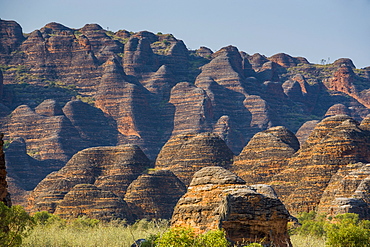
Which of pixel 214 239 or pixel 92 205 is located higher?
pixel 214 239

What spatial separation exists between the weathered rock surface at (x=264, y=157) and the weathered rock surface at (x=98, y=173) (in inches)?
471

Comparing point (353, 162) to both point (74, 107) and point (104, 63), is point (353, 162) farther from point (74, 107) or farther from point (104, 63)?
point (104, 63)

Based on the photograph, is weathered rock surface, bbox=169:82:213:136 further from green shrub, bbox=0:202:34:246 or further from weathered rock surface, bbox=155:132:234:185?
green shrub, bbox=0:202:34:246

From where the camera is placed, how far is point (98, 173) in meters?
103

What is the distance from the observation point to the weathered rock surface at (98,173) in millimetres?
97750

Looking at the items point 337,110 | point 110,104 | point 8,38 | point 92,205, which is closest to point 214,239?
point 92,205

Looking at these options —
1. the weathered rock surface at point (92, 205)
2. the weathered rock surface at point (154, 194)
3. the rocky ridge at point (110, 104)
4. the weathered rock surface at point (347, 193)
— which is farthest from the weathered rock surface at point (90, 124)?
the weathered rock surface at point (347, 193)

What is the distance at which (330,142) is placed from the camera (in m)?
86.8

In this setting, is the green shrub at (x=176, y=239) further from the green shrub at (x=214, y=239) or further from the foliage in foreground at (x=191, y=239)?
the green shrub at (x=214, y=239)

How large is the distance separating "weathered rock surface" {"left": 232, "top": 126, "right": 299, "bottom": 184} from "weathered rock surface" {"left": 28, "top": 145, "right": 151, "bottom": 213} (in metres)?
12.0

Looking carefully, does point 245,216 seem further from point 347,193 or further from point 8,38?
point 8,38

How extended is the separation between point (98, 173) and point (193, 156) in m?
11.2

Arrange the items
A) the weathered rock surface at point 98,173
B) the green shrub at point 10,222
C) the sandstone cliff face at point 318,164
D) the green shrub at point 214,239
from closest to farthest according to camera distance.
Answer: the green shrub at point 214,239
the green shrub at point 10,222
the sandstone cliff face at point 318,164
the weathered rock surface at point 98,173

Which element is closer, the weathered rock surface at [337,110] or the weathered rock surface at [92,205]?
the weathered rock surface at [92,205]
